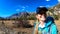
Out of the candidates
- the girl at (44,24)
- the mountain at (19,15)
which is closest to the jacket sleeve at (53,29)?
the girl at (44,24)

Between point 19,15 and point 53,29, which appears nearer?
point 53,29

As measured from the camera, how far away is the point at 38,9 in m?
4.55

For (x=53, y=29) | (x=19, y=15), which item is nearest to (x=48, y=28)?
(x=53, y=29)

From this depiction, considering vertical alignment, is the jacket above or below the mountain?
below

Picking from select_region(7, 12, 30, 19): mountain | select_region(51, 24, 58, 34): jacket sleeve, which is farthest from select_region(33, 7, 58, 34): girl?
select_region(7, 12, 30, 19): mountain

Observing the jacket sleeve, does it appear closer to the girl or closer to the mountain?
the girl

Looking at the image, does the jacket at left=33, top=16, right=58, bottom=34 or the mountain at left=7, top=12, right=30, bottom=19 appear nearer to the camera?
the jacket at left=33, top=16, right=58, bottom=34

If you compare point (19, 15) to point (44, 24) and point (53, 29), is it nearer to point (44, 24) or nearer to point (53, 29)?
point (44, 24)

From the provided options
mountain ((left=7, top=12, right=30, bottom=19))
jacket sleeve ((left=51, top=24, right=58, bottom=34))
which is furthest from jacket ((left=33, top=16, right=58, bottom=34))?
mountain ((left=7, top=12, right=30, bottom=19))

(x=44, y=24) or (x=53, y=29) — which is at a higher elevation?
(x=44, y=24)

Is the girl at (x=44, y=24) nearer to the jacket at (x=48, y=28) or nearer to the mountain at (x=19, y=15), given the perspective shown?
the jacket at (x=48, y=28)

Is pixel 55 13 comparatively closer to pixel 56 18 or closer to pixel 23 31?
pixel 56 18

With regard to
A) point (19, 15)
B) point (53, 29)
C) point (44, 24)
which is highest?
point (19, 15)

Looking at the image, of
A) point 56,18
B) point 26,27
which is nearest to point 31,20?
point 26,27
